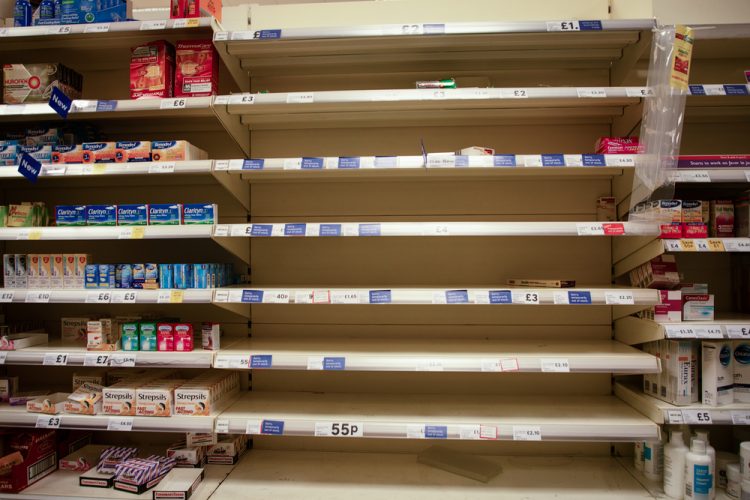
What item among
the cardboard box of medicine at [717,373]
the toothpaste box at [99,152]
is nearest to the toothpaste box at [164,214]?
the toothpaste box at [99,152]

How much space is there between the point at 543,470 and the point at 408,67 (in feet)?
7.06

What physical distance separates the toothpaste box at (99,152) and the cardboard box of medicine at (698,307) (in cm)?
272

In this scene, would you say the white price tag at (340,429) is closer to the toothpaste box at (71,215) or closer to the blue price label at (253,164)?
the blue price label at (253,164)

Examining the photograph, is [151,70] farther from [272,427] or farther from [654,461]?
[654,461]

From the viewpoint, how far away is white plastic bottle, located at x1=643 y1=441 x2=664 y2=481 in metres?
2.00

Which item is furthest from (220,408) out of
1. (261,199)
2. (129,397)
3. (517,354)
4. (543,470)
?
(543,470)

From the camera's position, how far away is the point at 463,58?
2.26 metres

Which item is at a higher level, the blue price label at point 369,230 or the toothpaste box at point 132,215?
the toothpaste box at point 132,215

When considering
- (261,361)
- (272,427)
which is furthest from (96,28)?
(272,427)

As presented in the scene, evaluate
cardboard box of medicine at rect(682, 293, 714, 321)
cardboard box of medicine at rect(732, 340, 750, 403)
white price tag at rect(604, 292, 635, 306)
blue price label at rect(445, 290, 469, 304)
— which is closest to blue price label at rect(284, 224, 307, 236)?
blue price label at rect(445, 290, 469, 304)

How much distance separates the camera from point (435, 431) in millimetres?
1848

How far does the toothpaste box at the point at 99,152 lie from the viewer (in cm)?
209

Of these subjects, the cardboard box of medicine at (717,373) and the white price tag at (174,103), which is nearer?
the cardboard box of medicine at (717,373)

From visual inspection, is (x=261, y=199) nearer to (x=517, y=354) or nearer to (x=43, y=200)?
(x=43, y=200)
